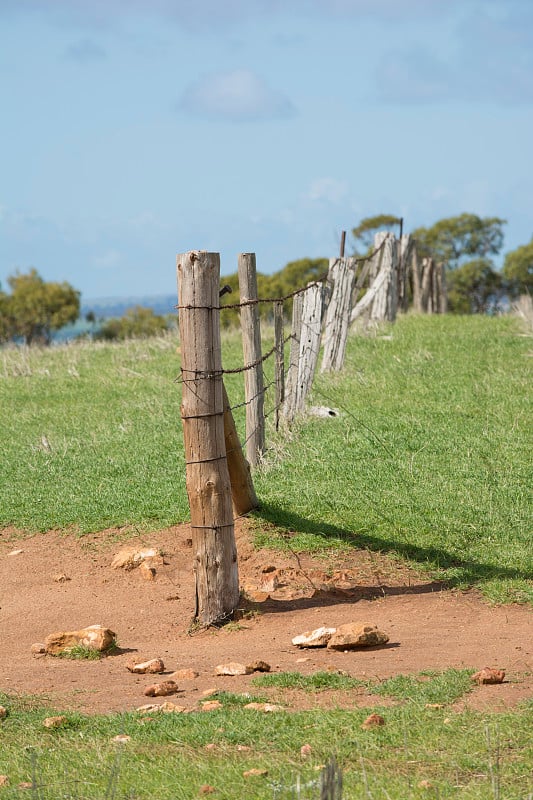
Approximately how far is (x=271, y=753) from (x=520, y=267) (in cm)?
4171

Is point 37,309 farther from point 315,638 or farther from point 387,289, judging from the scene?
point 315,638

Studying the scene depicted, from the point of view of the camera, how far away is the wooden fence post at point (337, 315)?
44.0 ft

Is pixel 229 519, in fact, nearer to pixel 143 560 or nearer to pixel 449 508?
pixel 143 560

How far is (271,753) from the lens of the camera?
4.47m

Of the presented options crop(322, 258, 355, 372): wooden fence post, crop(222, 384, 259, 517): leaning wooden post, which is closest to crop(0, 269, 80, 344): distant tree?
crop(322, 258, 355, 372): wooden fence post

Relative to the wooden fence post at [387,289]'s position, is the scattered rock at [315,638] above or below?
below

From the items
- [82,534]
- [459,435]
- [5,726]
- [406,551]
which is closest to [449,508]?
[406,551]

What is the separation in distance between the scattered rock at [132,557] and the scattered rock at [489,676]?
11.7ft

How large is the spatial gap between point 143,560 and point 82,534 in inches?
40.2

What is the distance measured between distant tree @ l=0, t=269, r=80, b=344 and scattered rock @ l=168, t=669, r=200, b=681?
41585 mm

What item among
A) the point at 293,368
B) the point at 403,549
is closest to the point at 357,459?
Result: the point at 293,368

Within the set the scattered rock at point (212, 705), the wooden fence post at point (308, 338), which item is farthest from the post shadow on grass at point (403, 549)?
the scattered rock at point (212, 705)

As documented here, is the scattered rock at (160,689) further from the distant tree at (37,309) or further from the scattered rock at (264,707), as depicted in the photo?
the distant tree at (37,309)

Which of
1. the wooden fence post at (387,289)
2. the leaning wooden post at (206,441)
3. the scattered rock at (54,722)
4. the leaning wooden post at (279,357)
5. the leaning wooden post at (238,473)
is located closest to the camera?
the scattered rock at (54,722)
